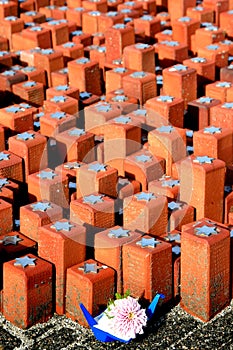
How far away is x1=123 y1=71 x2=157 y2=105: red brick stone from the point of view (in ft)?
48.2

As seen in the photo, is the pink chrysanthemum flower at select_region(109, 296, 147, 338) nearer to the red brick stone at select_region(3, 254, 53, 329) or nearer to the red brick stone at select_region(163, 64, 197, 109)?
the red brick stone at select_region(3, 254, 53, 329)

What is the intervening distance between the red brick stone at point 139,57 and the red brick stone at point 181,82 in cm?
81

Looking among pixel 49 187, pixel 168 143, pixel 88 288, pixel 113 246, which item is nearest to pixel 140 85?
pixel 168 143

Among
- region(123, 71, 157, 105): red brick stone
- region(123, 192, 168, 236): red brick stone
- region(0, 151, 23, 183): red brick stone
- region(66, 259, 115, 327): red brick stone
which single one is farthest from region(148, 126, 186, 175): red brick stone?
region(66, 259, 115, 327): red brick stone

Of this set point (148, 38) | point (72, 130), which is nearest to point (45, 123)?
point (72, 130)

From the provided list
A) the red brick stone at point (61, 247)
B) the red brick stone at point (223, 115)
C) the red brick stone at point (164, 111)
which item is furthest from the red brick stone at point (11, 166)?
the red brick stone at point (223, 115)

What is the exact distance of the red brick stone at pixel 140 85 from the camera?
14688 millimetres

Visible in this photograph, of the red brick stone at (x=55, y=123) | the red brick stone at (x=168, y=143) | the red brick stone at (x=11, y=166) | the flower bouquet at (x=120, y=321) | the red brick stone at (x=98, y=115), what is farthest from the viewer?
the red brick stone at (x=98, y=115)

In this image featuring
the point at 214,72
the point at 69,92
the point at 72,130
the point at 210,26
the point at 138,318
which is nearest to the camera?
the point at 138,318

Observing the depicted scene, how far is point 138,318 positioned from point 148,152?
3.09 metres

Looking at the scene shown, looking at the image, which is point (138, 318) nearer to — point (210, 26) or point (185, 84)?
point (185, 84)

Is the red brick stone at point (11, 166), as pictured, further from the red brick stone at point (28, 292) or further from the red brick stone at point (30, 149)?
the red brick stone at point (28, 292)

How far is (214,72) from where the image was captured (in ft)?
51.6

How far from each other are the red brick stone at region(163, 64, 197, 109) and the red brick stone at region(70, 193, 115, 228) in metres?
3.51
